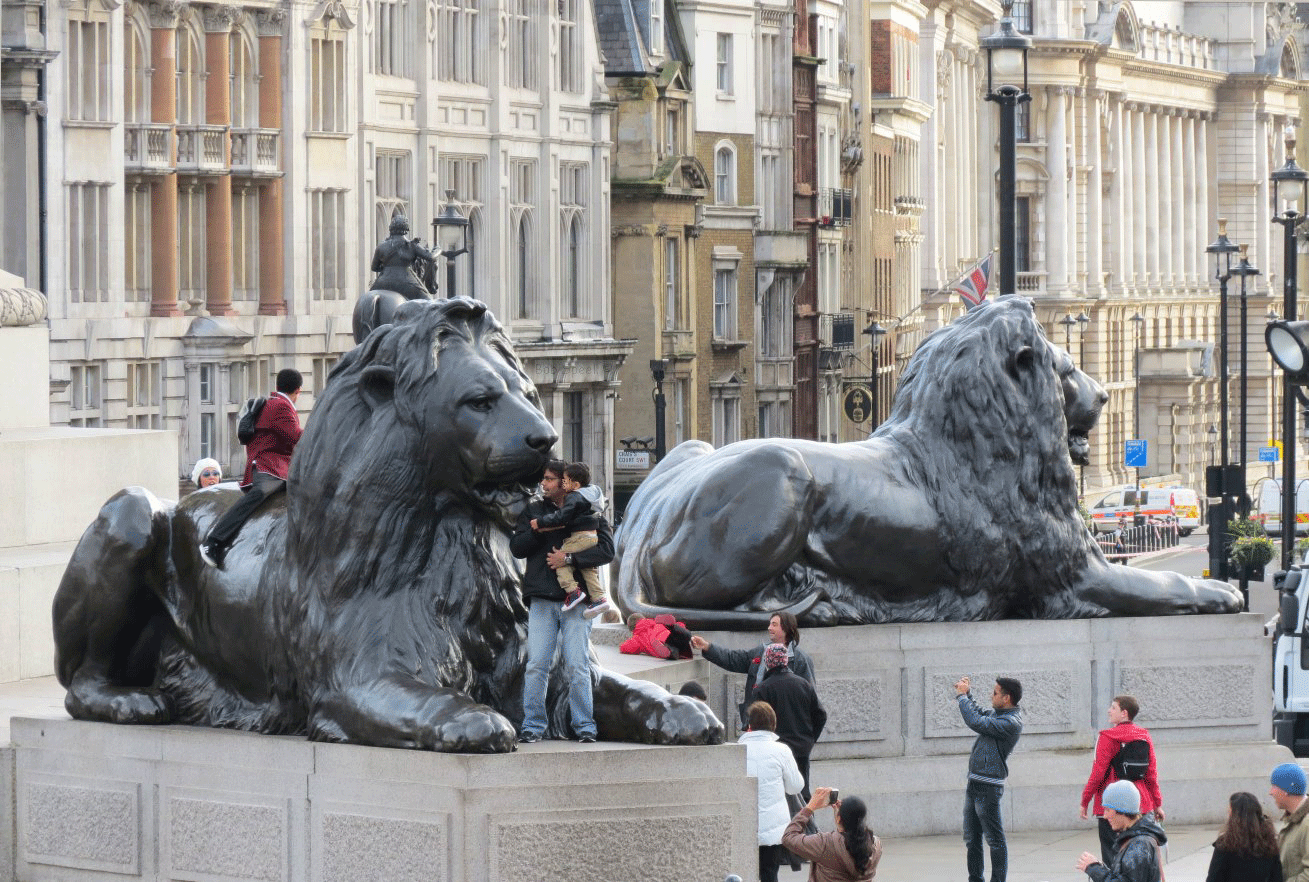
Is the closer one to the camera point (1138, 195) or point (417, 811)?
point (417, 811)

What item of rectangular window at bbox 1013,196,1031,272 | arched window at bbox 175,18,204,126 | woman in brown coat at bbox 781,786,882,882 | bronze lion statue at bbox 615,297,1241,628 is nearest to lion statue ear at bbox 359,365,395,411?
woman in brown coat at bbox 781,786,882,882

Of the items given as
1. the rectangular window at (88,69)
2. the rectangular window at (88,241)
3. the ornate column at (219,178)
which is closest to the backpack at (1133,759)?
the rectangular window at (88,241)

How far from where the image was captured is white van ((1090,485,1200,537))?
91.9 meters

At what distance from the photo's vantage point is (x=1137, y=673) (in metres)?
18.1

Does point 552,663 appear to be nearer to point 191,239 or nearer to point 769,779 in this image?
point 769,779

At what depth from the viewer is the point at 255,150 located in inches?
2130

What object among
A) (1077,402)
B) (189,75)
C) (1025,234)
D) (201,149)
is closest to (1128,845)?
(1077,402)

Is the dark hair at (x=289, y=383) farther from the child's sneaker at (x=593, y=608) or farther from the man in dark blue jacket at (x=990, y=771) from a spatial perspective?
the man in dark blue jacket at (x=990, y=771)

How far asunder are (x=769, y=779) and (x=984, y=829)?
1.71m

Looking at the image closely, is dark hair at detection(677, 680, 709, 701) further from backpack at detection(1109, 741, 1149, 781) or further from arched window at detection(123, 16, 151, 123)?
arched window at detection(123, 16, 151, 123)

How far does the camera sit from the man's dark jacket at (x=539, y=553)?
12.6m

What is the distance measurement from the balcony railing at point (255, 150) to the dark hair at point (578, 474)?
1611 inches

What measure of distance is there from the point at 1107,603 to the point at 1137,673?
1.44ft

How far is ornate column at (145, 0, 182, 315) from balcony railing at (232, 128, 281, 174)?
85.6 inches
